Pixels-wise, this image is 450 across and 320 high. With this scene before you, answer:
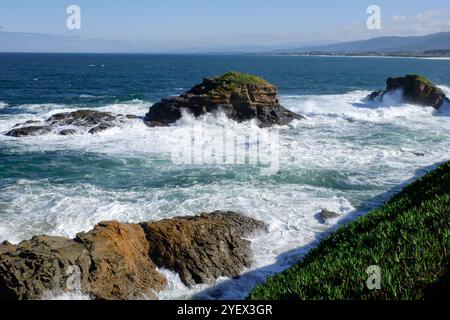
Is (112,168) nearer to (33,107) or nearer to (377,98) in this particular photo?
(33,107)

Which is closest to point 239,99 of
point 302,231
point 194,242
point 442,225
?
point 302,231

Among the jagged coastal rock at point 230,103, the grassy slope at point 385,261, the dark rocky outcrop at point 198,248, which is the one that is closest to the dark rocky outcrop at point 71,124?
the jagged coastal rock at point 230,103

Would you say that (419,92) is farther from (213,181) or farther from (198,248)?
(198,248)

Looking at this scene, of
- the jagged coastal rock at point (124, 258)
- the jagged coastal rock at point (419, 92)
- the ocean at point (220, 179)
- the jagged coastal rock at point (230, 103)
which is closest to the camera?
the jagged coastal rock at point (124, 258)

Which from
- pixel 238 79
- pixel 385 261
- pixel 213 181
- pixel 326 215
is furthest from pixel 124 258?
pixel 238 79

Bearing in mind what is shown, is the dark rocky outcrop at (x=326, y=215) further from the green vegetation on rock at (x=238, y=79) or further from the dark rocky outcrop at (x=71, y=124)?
the green vegetation on rock at (x=238, y=79)

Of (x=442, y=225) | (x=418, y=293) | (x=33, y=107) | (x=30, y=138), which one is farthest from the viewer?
(x=33, y=107)
